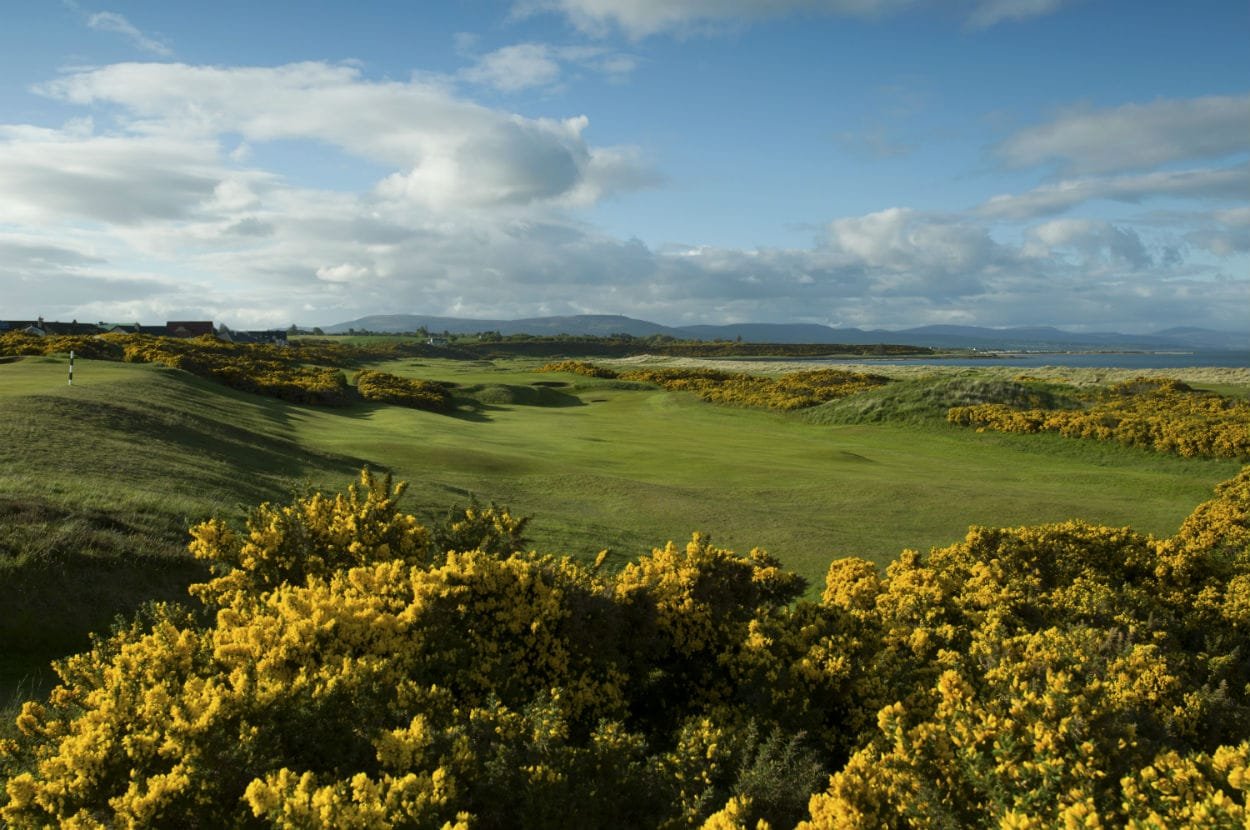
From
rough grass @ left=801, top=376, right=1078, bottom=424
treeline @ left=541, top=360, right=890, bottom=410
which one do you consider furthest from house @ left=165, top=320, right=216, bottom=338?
rough grass @ left=801, top=376, right=1078, bottom=424

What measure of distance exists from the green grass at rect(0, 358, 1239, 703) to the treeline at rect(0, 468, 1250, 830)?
2.10m

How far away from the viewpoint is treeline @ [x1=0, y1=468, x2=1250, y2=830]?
5113 millimetres

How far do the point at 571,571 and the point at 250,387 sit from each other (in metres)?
39.8

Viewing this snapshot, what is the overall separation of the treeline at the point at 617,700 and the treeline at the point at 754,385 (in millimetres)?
44235

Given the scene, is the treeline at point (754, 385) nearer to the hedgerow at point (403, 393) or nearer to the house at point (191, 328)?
the hedgerow at point (403, 393)

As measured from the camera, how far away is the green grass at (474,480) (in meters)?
11.3

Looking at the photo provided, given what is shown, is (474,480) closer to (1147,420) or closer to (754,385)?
(1147,420)

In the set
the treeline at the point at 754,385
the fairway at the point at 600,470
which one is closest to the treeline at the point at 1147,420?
the fairway at the point at 600,470

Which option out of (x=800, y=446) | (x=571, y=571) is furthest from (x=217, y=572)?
(x=800, y=446)

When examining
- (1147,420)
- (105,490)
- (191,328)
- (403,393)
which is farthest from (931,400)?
(191,328)

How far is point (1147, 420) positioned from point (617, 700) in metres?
36.3

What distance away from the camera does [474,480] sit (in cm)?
2253

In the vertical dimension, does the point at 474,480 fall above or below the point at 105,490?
below

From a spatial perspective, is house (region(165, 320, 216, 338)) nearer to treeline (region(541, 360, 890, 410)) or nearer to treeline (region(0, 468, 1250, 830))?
treeline (region(541, 360, 890, 410))
